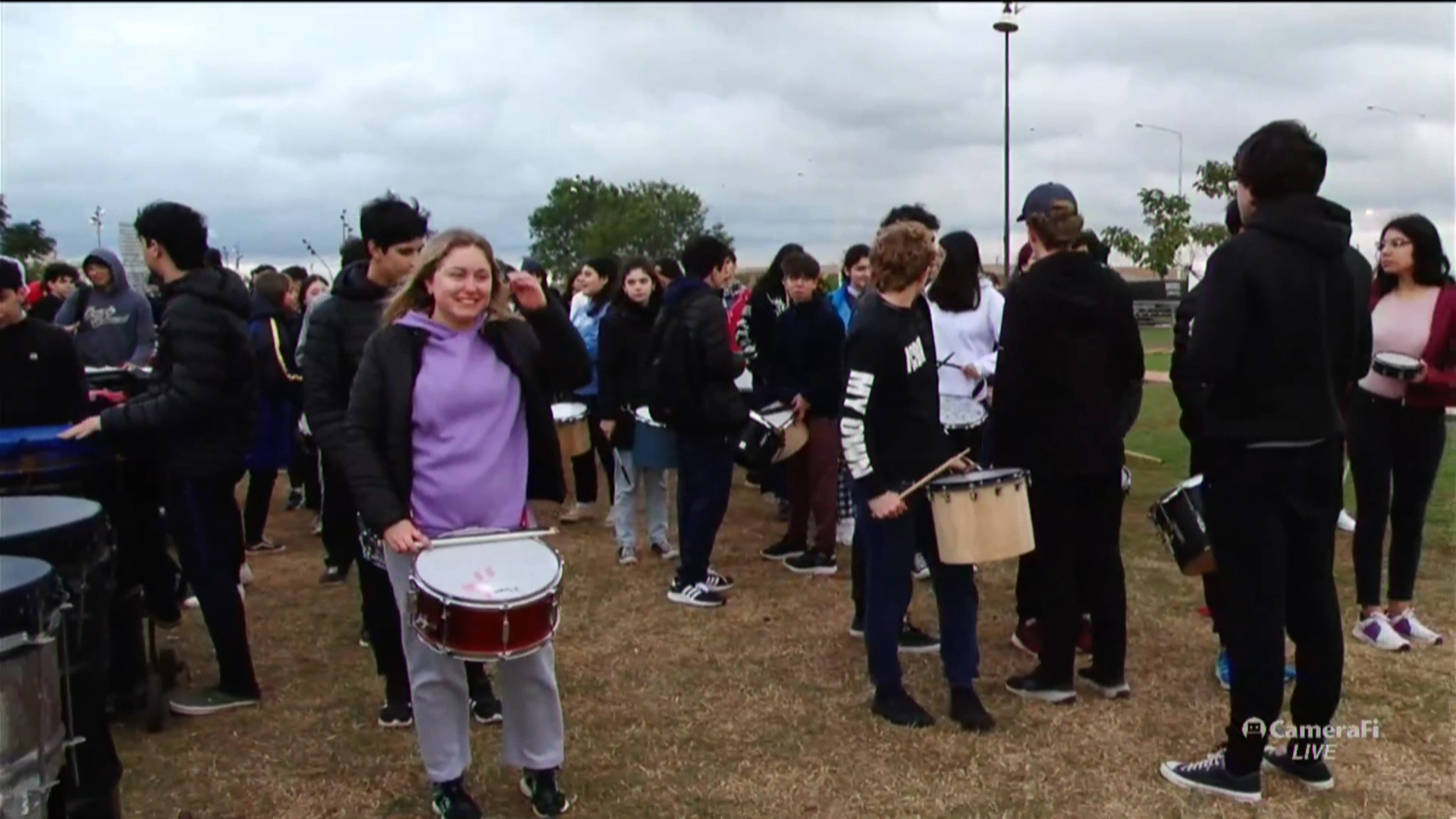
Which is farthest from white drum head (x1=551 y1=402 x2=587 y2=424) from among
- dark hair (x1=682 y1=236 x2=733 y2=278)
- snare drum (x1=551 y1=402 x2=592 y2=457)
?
dark hair (x1=682 y1=236 x2=733 y2=278)

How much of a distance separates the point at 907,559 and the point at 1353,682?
1.96m

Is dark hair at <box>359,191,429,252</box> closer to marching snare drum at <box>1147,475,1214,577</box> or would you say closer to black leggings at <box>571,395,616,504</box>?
marching snare drum at <box>1147,475,1214,577</box>

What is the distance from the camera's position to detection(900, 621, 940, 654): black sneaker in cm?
509

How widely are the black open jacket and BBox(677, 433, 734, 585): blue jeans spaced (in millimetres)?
2323

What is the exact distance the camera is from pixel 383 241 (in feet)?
13.3

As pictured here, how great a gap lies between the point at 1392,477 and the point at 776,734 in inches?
116

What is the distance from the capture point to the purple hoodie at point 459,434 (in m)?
3.36

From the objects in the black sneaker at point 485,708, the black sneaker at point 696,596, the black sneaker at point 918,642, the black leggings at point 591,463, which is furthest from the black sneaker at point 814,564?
the black sneaker at point 485,708

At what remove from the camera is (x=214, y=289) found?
4172mm

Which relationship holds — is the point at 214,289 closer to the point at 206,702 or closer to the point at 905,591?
the point at 206,702

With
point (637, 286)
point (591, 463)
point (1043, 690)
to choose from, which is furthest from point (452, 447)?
point (591, 463)

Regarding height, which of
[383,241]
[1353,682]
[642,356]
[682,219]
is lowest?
[1353,682]

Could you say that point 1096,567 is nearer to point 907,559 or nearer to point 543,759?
point 907,559

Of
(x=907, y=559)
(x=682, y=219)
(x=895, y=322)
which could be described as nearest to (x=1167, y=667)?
(x=907, y=559)
